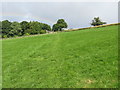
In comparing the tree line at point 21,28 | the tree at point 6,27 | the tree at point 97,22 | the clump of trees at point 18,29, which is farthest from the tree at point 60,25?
the tree at point 6,27

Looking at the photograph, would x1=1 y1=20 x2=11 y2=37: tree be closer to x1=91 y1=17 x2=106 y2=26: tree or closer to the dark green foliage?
the dark green foliage

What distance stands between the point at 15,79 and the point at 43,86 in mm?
1505

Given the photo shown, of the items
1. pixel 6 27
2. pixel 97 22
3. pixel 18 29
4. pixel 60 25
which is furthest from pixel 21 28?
pixel 97 22

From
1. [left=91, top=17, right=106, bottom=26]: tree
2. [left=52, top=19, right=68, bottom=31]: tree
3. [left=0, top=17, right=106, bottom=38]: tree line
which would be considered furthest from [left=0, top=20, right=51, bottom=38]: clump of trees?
[left=91, top=17, right=106, bottom=26]: tree

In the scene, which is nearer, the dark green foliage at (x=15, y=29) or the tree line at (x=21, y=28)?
the tree line at (x=21, y=28)

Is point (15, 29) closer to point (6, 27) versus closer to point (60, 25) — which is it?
point (6, 27)

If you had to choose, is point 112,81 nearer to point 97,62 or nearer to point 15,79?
point 97,62

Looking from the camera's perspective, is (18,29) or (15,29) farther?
(18,29)

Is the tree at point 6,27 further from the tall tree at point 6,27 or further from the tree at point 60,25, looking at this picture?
the tree at point 60,25

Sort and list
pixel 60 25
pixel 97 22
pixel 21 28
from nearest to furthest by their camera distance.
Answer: pixel 97 22 < pixel 21 28 < pixel 60 25

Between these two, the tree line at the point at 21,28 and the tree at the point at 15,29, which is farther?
the tree at the point at 15,29

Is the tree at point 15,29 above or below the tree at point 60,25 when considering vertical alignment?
below

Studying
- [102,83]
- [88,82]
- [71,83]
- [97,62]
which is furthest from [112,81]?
[97,62]

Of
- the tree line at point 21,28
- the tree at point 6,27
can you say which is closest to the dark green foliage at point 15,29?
the tree line at point 21,28
